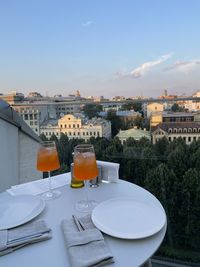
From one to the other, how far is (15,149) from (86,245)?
1758 mm

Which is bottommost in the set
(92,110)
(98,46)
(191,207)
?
(191,207)

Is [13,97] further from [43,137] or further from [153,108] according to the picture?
[153,108]

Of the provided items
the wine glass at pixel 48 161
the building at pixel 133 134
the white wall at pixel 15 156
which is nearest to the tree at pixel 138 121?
the building at pixel 133 134

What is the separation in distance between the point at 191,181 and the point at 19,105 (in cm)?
218

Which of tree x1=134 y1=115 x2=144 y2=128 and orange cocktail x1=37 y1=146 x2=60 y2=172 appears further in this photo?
tree x1=134 y1=115 x2=144 y2=128

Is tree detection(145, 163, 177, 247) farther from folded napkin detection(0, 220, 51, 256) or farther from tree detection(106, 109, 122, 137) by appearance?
folded napkin detection(0, 220, 51, 256)

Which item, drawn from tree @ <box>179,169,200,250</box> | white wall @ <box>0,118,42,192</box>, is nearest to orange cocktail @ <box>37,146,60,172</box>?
white wall @ <box>0,118,42,192</box>

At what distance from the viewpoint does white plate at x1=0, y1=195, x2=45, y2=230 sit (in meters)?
0.70

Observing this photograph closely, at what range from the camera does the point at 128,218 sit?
0.69 m

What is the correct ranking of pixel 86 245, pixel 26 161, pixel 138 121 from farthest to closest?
pixel 138 121, pixel 26 161, pixel 86 245

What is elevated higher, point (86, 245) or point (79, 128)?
point (79, 128)

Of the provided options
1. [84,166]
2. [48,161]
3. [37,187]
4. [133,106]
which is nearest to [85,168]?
[84,166]

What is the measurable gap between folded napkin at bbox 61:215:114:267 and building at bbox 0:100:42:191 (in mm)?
1457

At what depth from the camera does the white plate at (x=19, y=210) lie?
0.70 metres
